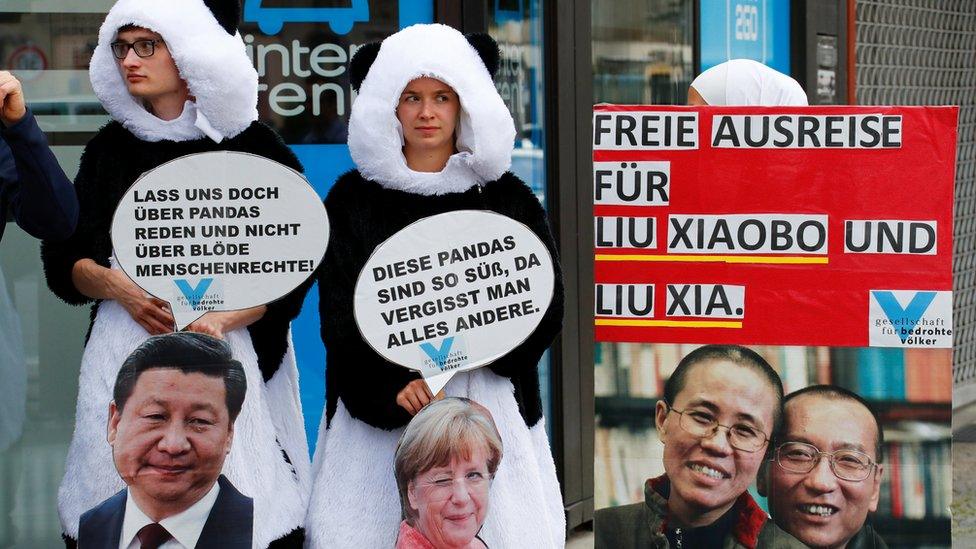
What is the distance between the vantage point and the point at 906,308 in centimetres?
381

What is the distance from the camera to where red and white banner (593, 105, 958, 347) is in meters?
3.77

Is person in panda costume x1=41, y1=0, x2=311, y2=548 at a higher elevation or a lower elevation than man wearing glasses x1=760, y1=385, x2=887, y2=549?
higher

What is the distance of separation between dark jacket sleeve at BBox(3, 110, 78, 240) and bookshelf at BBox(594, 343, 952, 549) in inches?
55.1

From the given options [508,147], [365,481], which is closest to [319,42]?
[508,147]

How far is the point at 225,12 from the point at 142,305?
27.7 inches

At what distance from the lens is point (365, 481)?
11.5ft

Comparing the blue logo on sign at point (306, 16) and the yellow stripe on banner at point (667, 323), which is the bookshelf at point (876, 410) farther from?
the blue logo on sign at point (306, 16)

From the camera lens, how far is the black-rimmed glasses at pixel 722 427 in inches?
150

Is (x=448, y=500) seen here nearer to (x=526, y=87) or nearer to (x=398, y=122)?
(x=398, y=122)

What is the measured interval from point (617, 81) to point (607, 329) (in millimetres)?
2669

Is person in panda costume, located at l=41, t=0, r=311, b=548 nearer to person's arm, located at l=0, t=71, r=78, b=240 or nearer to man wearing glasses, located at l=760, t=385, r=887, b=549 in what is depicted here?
person's arm, located at l=0, t=71, r=78, b=240

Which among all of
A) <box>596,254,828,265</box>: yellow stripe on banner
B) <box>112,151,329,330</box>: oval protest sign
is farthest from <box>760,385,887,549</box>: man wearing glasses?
<box>112,151,329,330</box>: oval protest sign

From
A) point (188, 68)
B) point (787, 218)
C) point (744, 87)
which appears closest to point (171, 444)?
point (188, 68)

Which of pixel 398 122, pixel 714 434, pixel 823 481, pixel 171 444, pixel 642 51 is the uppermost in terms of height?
pixel 642 51
